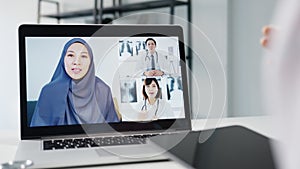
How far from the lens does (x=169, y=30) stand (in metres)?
0.87

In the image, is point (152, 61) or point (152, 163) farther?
point (152, 61)

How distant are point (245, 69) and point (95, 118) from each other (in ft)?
5.67

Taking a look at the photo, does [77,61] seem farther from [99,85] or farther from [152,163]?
[152,163]

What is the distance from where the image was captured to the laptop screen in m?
0.79

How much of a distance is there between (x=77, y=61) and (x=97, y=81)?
0.19 ft

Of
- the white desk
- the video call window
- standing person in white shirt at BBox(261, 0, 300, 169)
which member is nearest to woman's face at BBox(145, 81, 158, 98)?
the video call window

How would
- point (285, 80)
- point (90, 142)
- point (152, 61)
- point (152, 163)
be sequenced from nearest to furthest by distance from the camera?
point (285, 80)
point (152, 163)
point (90, 142)
point (152, 61)

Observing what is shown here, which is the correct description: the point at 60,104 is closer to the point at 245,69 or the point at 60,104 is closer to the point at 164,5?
the point at 245,69

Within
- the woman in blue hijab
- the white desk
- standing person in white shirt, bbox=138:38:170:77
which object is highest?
standing person in white shirt, bbox=138:38:170:77

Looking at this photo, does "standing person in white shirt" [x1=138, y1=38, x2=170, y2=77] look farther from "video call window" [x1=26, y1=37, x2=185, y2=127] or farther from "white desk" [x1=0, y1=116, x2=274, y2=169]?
"white desk" [x1=0, y1=116, x2=274, y2=169]

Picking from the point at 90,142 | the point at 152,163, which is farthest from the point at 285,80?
the point at 90,142

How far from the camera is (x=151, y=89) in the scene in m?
0.82

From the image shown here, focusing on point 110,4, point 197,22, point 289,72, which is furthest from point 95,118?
point 110,4

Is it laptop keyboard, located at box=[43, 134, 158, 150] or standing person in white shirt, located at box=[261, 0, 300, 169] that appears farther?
laptop keyboard, located at box=[43, 134, 158, 150]
